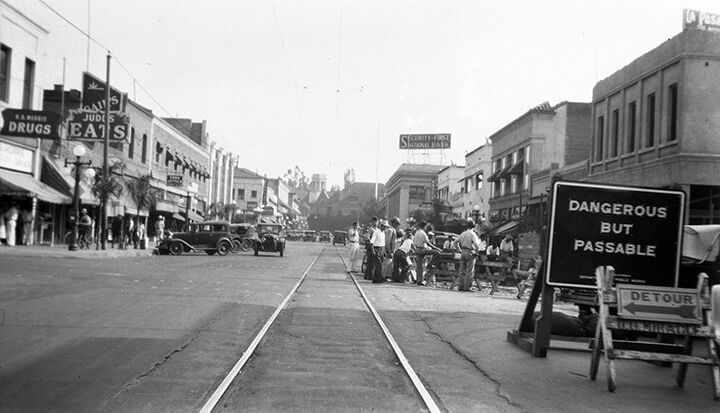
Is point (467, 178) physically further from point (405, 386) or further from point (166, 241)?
point (405, 386)

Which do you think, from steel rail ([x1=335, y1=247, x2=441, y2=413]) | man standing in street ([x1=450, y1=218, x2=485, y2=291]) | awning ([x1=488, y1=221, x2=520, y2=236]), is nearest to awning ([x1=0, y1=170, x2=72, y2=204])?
man standing in street ([x1=450, y1=218, x2=485, y2=291])

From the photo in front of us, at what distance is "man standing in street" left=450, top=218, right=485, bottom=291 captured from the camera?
16844 mm

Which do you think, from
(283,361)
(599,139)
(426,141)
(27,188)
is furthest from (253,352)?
(426,141)

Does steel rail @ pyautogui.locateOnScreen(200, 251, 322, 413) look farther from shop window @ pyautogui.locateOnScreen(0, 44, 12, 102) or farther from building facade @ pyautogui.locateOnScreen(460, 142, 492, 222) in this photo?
building facade @ pyautogui.locateOnScreen(460, 142, 492, 222)

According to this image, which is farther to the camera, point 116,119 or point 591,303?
point 116,119

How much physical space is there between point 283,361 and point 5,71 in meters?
25.1

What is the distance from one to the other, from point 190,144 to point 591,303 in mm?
53572

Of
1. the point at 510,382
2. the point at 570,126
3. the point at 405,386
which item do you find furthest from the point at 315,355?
the point at 570,126

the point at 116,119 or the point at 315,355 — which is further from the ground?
the point at 116,119

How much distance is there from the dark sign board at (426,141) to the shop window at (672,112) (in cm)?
5920

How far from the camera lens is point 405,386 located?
6.09m

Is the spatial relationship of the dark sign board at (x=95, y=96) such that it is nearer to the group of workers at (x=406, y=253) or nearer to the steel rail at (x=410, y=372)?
the group of workers at (x=406, y=253)

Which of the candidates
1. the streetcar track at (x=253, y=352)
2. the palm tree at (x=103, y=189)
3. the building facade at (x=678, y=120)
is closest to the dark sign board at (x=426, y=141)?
the palm tree at (x=103, y=189)

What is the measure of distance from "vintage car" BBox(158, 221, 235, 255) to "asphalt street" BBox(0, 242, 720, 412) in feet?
66.4
